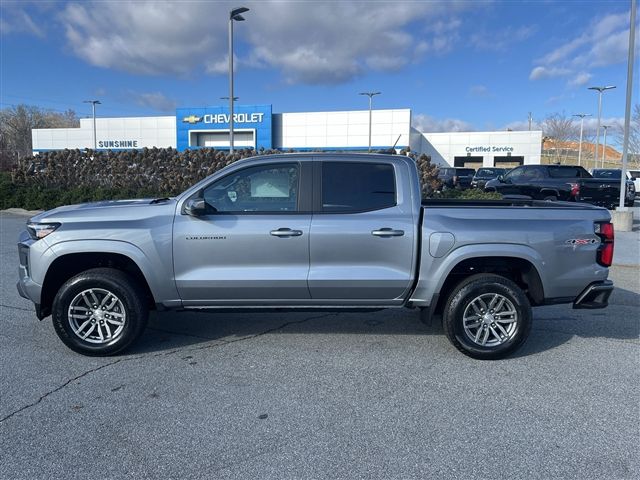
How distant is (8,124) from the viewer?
203ft

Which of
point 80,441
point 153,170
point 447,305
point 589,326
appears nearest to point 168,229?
point 80,441

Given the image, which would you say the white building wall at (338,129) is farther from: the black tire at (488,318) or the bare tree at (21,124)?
the black tire at (488,318)

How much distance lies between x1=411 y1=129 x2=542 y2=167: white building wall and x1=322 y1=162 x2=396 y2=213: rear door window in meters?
51.5

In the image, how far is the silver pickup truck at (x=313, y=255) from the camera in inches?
179

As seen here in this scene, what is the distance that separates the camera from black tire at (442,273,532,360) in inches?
181

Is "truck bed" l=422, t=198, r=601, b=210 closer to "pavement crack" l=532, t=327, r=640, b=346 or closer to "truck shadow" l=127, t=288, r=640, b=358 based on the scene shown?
"truck shadow" l=127, t=288, r=640, b=358

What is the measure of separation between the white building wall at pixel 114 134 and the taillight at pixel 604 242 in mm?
61477

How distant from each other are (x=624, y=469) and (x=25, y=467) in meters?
3.61

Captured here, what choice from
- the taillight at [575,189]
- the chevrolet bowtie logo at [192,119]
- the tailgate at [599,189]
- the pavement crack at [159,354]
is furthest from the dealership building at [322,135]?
the pavement crack at [159,354]

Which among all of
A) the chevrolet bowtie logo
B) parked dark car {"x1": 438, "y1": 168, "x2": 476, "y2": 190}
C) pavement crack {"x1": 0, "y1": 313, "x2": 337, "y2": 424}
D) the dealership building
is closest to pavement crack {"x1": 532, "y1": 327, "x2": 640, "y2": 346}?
pavement crack {"x1": 0, "y1": 313, "x2": 337, "y2": 424}

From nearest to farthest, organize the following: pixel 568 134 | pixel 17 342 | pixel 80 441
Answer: pixel 80 441, pixel 17 342, pixel 568 134

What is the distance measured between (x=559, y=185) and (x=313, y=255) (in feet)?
52.2

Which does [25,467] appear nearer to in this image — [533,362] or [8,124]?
[533,362]

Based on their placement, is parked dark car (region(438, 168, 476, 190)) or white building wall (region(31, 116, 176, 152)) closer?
parked dark car (region(438, 168, 476, 190))
